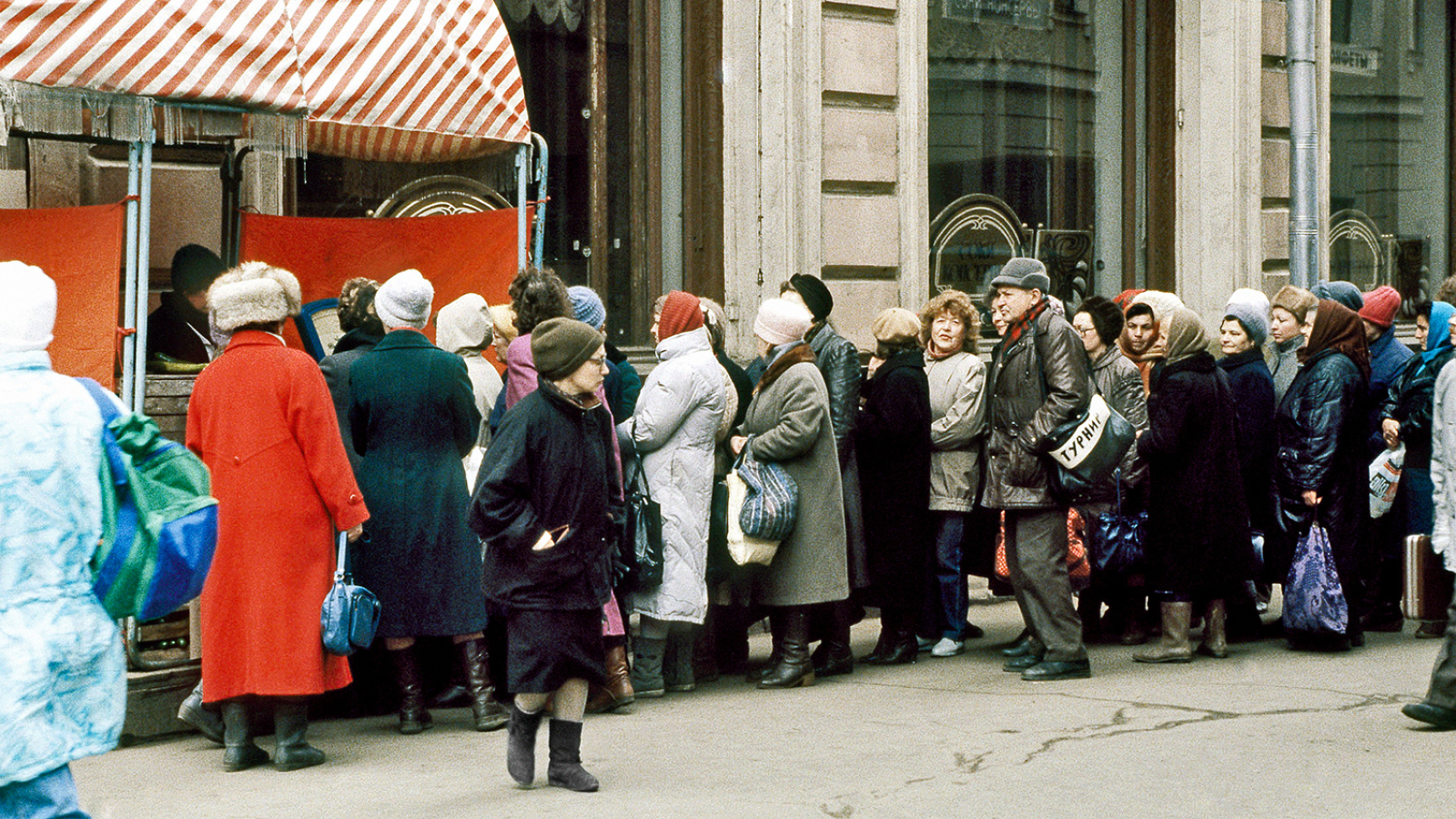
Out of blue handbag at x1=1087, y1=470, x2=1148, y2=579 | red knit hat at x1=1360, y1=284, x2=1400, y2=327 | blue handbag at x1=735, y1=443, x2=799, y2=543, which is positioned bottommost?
blue handbag at x1=1087, y1=470, x2=1148, y2=579

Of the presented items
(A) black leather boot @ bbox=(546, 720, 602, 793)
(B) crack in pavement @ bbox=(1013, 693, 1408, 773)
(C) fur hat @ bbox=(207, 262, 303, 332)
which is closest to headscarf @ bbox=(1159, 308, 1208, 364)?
(B) crack in pavement @ bbox=(1013, 693, 1408, 773)

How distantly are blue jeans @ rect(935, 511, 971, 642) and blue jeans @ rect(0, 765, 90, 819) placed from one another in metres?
5.02

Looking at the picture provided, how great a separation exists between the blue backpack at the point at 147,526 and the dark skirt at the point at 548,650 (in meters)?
1.60

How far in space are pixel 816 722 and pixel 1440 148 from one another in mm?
11002

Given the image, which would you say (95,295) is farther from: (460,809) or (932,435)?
(932,435)

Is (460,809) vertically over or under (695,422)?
under

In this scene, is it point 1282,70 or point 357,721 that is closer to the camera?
point 357,721

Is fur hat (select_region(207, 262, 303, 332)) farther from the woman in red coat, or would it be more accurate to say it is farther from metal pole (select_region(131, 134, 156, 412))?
metal pole (select_region(131, 134, 156, 412))

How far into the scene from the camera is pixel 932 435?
26.0 feet

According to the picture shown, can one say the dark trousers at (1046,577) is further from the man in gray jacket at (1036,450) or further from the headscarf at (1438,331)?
the headscarf at (1438,331)

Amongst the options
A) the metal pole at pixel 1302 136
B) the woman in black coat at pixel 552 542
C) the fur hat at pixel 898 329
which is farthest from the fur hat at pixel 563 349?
the metal pole at pixel 1302 136

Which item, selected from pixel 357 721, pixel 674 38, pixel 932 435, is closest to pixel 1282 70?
pixel 674 38

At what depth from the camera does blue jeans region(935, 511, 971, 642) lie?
7961 millimetres

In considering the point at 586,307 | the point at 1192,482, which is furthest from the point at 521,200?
the point at 1192,482
